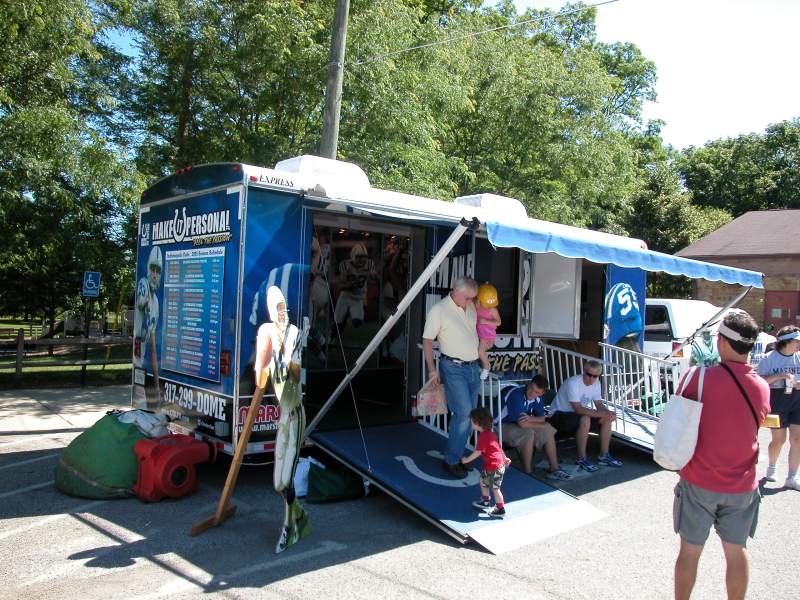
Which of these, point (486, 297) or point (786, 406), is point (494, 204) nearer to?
point (486, 297)

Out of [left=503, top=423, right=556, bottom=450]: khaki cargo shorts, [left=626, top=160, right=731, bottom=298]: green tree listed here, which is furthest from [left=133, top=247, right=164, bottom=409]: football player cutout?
[left=626, top=160, right=731, bottom=298]: green tree

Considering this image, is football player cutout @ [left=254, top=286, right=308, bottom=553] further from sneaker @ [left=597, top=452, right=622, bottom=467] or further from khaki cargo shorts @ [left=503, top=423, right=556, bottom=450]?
sneaker @ [left=597, top=452, right=622, bottom=467]

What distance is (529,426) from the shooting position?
692cm

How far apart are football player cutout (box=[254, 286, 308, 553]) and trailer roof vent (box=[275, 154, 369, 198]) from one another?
1625 millimetres

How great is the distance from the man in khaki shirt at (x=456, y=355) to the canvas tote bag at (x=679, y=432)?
268cm

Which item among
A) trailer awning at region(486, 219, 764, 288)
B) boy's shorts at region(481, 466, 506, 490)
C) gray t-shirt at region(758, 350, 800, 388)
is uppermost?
trailer awning at region(486, 219, 764, 288)

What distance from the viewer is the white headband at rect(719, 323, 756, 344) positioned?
3711 millimetres

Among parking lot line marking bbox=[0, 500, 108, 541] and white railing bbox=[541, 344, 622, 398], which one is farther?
white railing bbox=[541, 344, 622, 398]

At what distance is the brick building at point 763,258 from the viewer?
2522 cm

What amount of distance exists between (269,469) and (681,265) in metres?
5.01

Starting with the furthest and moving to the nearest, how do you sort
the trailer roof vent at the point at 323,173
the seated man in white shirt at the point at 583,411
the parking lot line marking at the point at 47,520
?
the seated man in white shirt at the point at 583,411, the trailer roof vent at the point at 323,173, the parking lot line marking at the point at 47,520

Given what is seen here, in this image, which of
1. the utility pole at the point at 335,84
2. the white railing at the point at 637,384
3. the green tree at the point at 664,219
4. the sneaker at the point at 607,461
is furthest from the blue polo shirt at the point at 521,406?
the green tree at the point at 664,219

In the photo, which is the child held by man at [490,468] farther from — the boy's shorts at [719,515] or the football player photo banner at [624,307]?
the football player photo banner at [624,307]

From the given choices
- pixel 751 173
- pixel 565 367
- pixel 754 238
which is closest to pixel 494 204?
pixel 565 367
